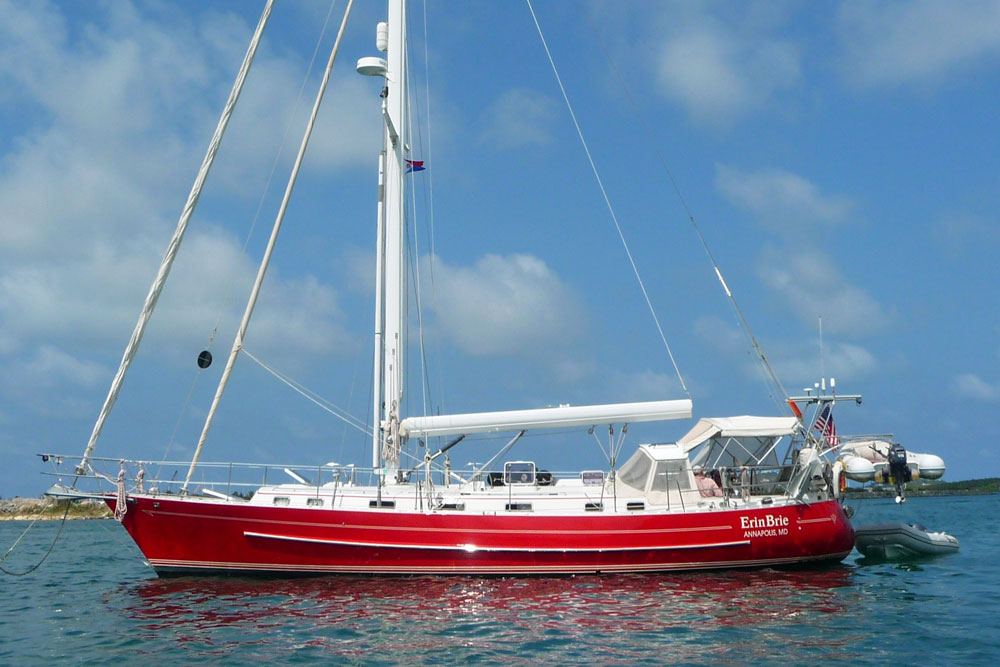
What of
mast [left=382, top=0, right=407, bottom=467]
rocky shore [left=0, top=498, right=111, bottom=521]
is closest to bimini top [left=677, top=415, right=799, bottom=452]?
mast [left=382, top=0, right=407, bottom=467]

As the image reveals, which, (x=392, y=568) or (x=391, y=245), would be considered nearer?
(x=392, y=568)

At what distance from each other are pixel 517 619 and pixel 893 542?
15.3m

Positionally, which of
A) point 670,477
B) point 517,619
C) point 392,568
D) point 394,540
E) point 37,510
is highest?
point 37,510

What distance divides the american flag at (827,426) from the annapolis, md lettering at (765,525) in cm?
384

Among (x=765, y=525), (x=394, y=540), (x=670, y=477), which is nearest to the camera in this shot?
(x=394, y=540)

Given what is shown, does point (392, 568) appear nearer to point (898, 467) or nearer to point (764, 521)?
point (764, 521)

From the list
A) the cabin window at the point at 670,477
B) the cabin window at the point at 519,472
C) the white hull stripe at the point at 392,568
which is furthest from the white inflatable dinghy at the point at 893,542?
the cabin window at the point at 519,472

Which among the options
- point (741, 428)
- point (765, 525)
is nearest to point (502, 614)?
point (765, 525)

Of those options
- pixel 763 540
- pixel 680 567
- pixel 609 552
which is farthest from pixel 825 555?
pixel 609 552

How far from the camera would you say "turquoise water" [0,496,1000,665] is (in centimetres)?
1428

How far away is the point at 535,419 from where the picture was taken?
2333 cm

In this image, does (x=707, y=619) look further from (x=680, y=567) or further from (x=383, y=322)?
(x=383, y=322)

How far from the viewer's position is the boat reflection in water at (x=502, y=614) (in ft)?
48.1

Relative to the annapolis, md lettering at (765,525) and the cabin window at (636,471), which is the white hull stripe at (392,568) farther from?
the annapolis, md lettering at (765,525)
